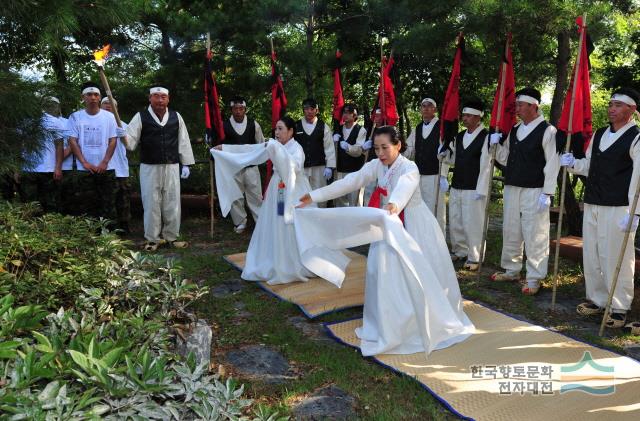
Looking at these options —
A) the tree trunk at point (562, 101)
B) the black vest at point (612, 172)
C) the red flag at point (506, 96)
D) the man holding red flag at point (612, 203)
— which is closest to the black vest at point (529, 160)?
the red flag at point (506, 96)

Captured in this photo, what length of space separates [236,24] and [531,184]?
465 centimetres

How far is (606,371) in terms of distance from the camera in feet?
11.4

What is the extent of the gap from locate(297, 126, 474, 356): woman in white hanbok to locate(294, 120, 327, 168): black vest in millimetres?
3369

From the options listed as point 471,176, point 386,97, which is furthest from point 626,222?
point 386,97

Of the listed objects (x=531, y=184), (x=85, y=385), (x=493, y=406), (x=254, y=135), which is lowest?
(x=493, y=406)

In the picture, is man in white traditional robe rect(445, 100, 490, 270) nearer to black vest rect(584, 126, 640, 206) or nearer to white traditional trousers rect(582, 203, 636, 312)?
white traditional trousers rect(582, 203, 636, 312)

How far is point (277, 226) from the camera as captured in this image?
550 cm

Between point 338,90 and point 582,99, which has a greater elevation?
point 338,90

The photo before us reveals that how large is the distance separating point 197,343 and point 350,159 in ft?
16.7

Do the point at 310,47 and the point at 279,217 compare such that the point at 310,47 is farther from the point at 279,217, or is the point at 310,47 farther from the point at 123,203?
the point at 279,217

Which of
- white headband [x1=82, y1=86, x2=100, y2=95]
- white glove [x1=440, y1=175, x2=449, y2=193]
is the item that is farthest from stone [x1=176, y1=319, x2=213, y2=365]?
white headband [x1=82, y1=86, x2=100, y2=95]

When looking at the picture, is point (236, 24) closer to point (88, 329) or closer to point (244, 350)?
point (244, 350)

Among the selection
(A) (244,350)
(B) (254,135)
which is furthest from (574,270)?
(B) (254,135)

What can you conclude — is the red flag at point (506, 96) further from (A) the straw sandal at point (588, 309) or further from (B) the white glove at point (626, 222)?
(A) the straw sandal at point (588, 309)
